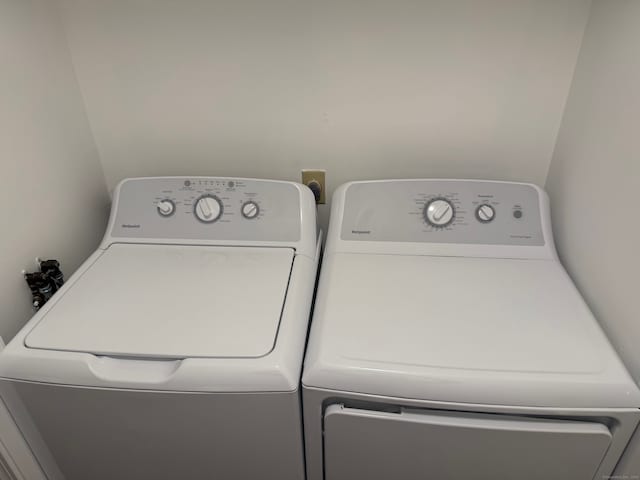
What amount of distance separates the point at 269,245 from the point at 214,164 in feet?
1.27

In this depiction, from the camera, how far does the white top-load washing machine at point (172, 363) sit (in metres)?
0.83

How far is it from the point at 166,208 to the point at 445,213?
0.74 meters

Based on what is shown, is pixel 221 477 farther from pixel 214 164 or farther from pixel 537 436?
pixel 214 164

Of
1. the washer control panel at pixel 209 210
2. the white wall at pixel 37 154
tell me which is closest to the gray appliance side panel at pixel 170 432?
the white wall at pixel 37 154

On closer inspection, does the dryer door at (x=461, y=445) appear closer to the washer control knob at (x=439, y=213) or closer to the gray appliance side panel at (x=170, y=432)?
the gray appliance side panel at (x=170, y=432)

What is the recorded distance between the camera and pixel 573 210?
1128 mm

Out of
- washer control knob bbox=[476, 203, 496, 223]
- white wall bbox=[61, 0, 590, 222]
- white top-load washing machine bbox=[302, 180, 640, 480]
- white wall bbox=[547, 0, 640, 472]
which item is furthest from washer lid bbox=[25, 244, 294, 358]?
white wall bbox=[547, 0, 640, 472]

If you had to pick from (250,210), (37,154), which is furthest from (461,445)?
(37,154)

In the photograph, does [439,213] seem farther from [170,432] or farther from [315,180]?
[170,432]

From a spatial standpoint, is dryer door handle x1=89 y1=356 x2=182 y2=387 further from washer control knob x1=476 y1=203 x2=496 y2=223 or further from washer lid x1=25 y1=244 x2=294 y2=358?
washer control knob x1=476 y1=203 x2=496 y2=223

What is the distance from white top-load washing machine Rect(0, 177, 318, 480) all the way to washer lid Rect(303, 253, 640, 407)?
88 mm

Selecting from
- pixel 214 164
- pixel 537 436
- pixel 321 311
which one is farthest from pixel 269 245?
pixel 537 436

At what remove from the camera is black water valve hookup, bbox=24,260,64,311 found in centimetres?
107

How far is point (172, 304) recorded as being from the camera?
3.16 ft
